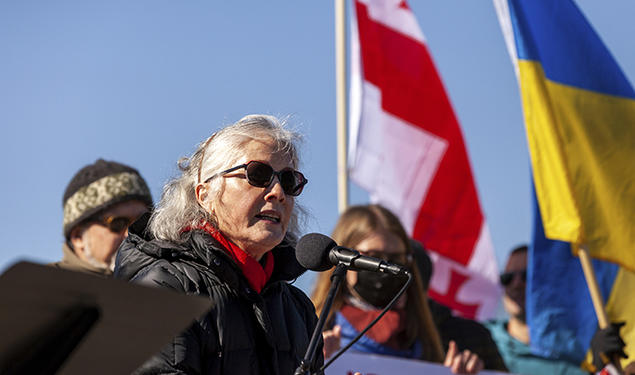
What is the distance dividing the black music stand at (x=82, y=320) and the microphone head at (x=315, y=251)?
3.57 feet

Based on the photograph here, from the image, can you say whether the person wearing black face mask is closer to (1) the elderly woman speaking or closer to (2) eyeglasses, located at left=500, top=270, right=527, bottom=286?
(1) the elderly woman speaking

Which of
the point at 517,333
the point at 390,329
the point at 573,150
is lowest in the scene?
the point at 517,333

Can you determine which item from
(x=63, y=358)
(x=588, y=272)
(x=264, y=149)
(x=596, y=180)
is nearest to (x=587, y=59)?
(x=596, y=180)

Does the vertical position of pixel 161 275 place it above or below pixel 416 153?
above

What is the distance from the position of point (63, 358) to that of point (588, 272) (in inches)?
166

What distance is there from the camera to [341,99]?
338 inches

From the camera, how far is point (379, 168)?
27.9ft

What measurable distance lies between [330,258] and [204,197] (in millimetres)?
668

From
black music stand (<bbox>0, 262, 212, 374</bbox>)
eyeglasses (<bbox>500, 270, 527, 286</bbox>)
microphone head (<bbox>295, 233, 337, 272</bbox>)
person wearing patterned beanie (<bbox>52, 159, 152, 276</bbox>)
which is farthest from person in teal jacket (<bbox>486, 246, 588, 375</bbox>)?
black music stand (<bbox>0, 262, 212, 374</bbox>)

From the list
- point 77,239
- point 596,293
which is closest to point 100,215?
point 77,239

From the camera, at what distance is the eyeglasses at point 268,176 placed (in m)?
3.31

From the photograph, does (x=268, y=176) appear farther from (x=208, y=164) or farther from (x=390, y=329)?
(x=390, y=329)

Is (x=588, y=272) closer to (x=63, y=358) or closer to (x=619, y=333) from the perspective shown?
(x=619, y=333)

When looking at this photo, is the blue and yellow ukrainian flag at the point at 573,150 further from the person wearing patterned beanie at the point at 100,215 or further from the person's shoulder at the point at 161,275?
the person's shoulder at the point at 161,275
